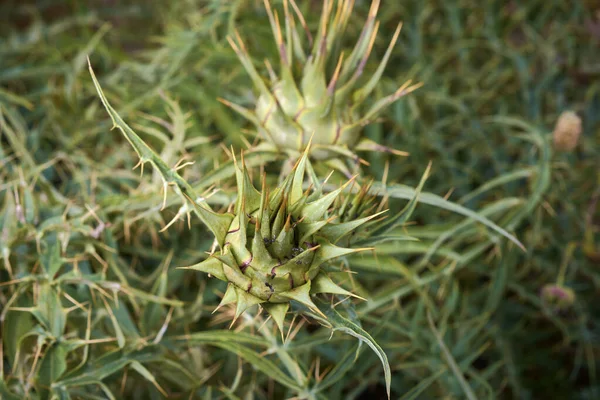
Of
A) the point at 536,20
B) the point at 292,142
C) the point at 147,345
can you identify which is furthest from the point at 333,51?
the point at 536,20

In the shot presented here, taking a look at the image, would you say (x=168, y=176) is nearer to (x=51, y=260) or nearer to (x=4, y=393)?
(x=51, y=260)

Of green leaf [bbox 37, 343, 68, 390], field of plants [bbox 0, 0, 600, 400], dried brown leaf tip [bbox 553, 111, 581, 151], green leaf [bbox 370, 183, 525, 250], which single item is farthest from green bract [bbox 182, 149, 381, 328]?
dried brown leaf tip [bbox 553, 111, 581, 151]

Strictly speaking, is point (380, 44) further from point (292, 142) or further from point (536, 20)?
point (292, 142)

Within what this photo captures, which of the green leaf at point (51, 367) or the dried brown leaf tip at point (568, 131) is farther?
the dried brown leaf tip at point (568, 131)

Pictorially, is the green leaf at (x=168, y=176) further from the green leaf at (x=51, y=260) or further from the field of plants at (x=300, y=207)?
the green leaf at (x=51, y=260)

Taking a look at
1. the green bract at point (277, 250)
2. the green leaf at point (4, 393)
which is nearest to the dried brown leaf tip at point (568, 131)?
the green bract at point (277, 250)

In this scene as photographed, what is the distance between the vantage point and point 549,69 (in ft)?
5.40

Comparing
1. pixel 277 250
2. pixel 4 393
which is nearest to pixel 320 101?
pixel 277 250

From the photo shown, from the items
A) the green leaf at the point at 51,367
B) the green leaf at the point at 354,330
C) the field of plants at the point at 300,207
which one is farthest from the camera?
the green leaf at the point at 51,367

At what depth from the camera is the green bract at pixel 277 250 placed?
0.67m

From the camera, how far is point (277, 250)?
2.26ft

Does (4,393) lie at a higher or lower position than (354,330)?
lower

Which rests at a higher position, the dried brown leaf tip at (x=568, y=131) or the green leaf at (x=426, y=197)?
the green leaf at (x=426, y=197)

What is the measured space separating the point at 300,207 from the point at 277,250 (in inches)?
2.1
